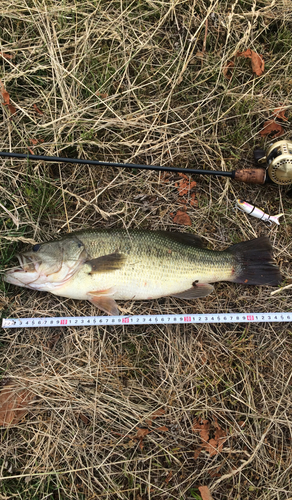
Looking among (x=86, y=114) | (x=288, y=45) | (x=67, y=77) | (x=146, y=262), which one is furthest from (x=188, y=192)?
(x=288, y=45)

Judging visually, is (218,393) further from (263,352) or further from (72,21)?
(72,21)

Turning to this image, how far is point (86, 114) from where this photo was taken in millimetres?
3336

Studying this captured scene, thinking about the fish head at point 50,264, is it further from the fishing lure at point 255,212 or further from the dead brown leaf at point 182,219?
the fishing lure at point 255,212

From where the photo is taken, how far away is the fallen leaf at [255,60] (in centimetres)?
344

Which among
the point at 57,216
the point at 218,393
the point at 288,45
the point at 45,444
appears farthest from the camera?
the point at 288,45

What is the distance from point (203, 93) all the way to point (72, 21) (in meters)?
1.65

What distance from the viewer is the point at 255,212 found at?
3.29m

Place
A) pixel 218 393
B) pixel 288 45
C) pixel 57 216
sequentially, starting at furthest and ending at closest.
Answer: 1. pixel 288 45
2. pixel 57 216
3. pixel 218 393

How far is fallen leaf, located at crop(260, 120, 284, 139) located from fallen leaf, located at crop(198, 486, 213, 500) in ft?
12.1

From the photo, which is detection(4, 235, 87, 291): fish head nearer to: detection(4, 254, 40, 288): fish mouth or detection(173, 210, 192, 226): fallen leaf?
detection(4, 254, 40, 288): fish mouth

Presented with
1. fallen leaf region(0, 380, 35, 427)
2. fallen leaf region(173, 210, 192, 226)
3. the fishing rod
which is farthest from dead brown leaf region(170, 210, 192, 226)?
fallen leaf region(0, 380, 35, 427)

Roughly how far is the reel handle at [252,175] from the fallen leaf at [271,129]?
1.99 feet

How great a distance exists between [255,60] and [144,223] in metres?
2.27

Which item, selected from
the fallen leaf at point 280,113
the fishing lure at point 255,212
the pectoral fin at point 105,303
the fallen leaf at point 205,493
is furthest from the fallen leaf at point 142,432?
the fallen leaf at point 280,113
